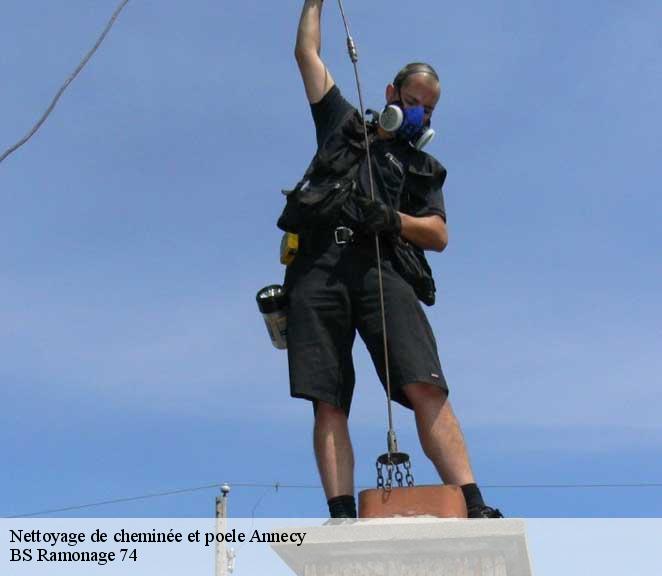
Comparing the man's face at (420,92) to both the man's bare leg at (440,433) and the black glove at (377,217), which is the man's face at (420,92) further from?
the man's bare leg at (440,433)

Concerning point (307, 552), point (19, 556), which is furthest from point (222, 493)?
point (307, 552)

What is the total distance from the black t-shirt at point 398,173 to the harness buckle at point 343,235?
24 cm

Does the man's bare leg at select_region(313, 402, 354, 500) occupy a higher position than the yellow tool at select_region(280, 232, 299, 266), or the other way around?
the yellow tool at select_region(280, 232, 299, 266)

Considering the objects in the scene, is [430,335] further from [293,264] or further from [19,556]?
[19,556]

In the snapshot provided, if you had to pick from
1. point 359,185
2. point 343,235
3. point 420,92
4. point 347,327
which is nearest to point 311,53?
point 420,92

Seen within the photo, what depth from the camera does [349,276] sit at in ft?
15.8

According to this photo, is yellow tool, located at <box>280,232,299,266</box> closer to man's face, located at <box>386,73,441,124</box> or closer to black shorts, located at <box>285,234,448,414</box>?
black shorts, located at <box>285,234,448,414</box>

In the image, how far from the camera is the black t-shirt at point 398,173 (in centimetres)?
505

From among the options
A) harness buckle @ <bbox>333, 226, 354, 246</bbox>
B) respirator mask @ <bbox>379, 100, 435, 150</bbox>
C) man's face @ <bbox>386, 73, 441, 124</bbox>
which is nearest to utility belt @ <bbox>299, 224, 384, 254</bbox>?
harness buckle @ <bbox>333, 226, 354, 246</bbox>

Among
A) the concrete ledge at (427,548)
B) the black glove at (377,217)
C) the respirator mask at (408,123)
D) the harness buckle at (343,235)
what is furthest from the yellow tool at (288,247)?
the concrete ledge at (427,548)

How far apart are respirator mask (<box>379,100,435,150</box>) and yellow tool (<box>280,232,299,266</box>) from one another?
66 cm

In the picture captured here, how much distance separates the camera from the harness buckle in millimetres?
4848

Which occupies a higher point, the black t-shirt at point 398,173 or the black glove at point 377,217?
the black t-shirt at point 398,173

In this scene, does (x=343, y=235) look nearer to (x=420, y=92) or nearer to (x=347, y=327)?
(x=347, y=327)
